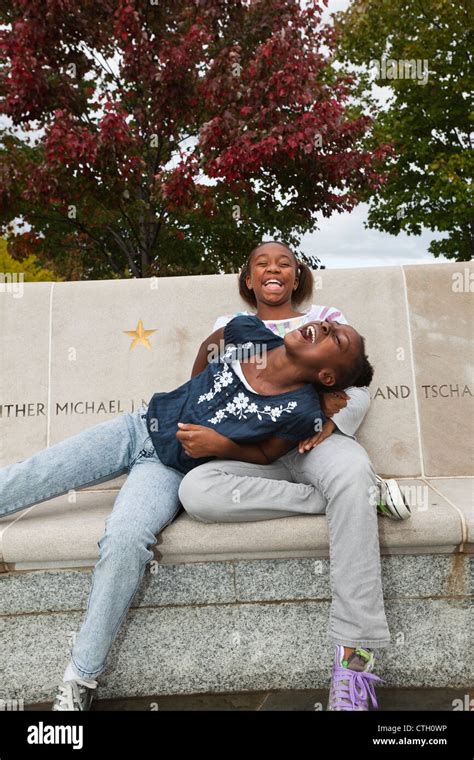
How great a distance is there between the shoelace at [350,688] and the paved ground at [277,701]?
31 cm

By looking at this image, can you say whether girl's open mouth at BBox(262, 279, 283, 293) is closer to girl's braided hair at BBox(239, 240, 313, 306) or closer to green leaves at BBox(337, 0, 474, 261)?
girl's braided hair at BBox(239, 240, 313, 306)

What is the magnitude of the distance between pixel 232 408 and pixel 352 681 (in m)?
1.07

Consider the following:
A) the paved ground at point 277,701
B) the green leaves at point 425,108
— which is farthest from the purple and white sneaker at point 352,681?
the green leaves at point 425,108

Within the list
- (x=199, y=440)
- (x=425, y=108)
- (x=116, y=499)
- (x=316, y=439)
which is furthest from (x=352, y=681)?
(x=425, y=108)

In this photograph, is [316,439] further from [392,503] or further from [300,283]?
[300,283]

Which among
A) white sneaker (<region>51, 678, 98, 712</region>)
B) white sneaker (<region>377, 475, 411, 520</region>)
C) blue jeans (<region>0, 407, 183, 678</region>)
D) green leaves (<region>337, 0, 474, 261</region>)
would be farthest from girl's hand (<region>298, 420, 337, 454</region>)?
green leaves (<region>337, 0, 474, 261</region>)

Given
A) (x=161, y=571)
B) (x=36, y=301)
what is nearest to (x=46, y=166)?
(x=36, y=301)

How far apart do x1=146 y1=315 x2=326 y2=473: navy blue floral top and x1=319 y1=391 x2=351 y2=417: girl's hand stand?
0.16 ft

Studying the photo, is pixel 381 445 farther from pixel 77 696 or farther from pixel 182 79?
pixel 182 79

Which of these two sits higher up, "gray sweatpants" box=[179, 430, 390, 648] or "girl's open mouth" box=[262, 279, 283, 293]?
"girl's open mouth" box=[262, 279, 283, 293]

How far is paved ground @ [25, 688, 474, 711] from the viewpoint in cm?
259

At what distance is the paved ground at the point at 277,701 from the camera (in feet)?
8.50

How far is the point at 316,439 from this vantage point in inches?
107

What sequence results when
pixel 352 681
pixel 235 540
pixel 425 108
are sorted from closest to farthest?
pixel 352 681 → pixel 235 540 → pixel 425 108
